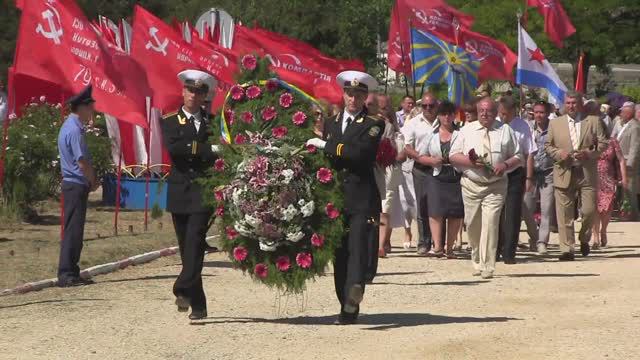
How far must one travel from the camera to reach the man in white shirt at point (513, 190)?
16.8 m

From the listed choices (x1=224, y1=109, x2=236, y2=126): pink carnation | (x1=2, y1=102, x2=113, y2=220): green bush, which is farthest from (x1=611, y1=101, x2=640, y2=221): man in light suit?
(x1=224, y1=109, x2=236, y2=126): pink carnation

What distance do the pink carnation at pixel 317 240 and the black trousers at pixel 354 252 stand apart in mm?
267

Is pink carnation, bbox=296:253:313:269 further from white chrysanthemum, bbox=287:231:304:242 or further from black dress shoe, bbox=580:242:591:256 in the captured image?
black dress shoe, bbox=580:242:591:256

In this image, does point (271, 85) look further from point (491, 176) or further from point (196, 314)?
point (491, 176)

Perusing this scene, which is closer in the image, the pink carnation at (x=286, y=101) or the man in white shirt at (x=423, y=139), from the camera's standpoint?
the pink carnation at (x=286, y=101)

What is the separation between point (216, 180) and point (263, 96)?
0.71 meters

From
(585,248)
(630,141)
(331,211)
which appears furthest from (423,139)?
(630,141)

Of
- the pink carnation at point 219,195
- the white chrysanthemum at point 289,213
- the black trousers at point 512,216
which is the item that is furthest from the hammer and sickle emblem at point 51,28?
the white chrysanthemum at point 289,213

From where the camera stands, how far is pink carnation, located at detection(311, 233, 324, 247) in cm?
1138

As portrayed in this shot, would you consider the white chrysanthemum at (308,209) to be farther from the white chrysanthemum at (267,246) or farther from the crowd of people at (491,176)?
the crowd of people at (491,176)

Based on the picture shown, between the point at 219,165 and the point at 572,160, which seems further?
the point at 572,160

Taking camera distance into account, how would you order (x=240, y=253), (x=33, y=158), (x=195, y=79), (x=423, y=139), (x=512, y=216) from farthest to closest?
1. (x=33, y=158)
2. (x=423, y=139)
3. (x=512, y=216)
4. (x=195, y=79)
5. (x=240, y=253)

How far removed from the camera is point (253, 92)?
11602 millimetres

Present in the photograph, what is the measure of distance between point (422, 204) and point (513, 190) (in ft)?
4.61
